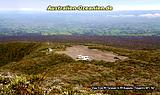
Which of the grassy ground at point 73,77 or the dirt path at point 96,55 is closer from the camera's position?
the grassy ground at point 73,77

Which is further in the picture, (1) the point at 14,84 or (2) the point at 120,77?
(2) the point at 120,77

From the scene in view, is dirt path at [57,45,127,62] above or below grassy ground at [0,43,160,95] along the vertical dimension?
Result: below

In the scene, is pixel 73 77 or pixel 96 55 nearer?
pixel 73 77

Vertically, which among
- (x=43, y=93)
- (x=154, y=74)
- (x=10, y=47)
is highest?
(x=43, y=93)

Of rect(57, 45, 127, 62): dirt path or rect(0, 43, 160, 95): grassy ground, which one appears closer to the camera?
rect(0, 43, 160, 95): grassy ground

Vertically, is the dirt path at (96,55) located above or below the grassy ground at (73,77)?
below

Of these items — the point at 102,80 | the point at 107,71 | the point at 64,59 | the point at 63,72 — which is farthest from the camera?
the point at 64,59

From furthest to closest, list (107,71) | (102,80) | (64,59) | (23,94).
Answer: (64,59) → (107,71) → (102,80) → (23,94)

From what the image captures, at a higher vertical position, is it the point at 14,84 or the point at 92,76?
the point at 14,84

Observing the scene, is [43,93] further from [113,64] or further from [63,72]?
[113,64]

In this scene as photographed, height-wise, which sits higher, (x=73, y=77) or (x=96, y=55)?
(x=73, y=77)

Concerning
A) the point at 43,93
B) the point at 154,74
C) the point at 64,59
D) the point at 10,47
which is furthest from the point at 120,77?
the point at 10,47
